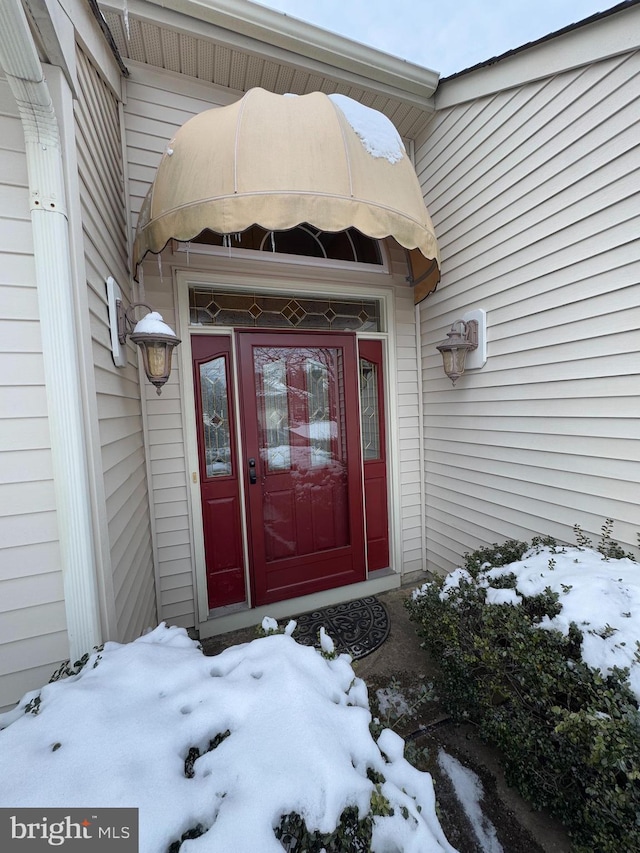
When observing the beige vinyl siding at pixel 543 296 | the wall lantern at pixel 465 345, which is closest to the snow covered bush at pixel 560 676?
the beige vinyl siding at pixel 543 296

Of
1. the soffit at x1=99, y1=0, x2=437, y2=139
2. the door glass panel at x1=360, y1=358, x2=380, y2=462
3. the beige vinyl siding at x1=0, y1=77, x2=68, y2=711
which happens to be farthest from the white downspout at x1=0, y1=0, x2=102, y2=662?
the door glass panel at x1=360, y1=358, x2=380, y2=462

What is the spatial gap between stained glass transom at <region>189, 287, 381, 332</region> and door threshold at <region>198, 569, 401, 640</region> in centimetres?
209

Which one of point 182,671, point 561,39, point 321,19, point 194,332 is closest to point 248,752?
point 182,671

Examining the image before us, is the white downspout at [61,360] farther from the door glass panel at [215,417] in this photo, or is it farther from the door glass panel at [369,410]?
the door glass panel at [369,410]

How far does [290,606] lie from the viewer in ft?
8.89

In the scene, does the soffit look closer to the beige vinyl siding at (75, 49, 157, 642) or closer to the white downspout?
the beige vinyl siding at (75, 49, 157, 642)

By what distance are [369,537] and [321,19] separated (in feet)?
12.0

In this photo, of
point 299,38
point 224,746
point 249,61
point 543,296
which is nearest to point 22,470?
point 224,746

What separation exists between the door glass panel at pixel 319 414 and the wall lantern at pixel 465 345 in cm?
93

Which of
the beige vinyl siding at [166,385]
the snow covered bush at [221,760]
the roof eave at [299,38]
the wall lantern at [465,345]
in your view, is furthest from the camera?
the wall lantern at [465,345]

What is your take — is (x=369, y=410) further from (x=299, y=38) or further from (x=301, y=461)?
(x=299, y=38)

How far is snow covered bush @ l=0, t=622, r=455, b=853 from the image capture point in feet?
2.26

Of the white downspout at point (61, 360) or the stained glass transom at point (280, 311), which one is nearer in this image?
the white downspout at point (61, 360)

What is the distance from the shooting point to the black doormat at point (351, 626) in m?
2.31
